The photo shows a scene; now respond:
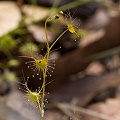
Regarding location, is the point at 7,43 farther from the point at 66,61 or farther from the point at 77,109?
the point at 77,109

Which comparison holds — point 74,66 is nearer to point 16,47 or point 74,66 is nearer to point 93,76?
point 93,76

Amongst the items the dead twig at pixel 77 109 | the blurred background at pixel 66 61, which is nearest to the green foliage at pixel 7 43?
the blurred background at pixel 66 61

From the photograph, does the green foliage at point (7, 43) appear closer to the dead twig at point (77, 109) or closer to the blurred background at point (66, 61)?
the blurred background at point (66, 61)

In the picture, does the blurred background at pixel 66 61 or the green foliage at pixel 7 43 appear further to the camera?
the green foliage at pixel 7 43

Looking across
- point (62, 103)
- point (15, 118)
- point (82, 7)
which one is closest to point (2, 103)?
point (15, 118)

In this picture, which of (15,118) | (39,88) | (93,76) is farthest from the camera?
(93,76)

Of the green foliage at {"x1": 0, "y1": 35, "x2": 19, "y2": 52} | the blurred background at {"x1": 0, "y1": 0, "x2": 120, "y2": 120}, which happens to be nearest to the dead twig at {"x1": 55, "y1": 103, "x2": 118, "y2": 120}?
the blurred background at {"x1": 0, "y1": 0, "x2": 120, "y2": 120}

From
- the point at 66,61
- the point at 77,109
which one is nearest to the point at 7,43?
the point at 66,61

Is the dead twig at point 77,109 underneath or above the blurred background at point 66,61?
underneath
